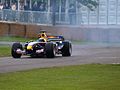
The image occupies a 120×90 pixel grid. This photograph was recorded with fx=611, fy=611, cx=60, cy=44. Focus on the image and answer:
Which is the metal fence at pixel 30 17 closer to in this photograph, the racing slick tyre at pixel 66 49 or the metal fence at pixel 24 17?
the metal fence at pixel 24 17

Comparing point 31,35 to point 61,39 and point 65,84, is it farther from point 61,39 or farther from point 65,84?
point 65,84

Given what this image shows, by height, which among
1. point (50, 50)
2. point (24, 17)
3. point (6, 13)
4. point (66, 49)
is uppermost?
point (6, 13)

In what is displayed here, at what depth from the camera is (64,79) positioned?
15.9 meters

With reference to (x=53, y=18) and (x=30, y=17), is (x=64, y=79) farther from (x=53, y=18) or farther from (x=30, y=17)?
(x=30, y=17)

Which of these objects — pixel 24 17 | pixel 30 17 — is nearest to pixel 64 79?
pixel 30 17

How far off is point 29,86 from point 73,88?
44.1 inches

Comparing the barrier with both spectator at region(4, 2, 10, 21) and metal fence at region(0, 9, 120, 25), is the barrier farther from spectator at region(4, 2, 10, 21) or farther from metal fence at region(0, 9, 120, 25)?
spectator at region(4, 2, 10, 21)

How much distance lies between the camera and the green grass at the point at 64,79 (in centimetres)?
1425

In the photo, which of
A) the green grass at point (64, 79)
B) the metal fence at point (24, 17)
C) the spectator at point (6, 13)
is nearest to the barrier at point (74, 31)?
the metal fence at point (24, 17)

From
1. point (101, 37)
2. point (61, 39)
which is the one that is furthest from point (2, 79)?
point (101, 37)

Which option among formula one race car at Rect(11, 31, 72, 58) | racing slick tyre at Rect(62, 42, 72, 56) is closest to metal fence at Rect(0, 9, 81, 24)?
racing slick tyre at Rect(62, 42, 72, 56)

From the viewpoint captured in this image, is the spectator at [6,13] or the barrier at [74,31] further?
the spectator at [6,13]

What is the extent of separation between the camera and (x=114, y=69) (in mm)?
18891

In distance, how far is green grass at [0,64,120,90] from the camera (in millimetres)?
14250
